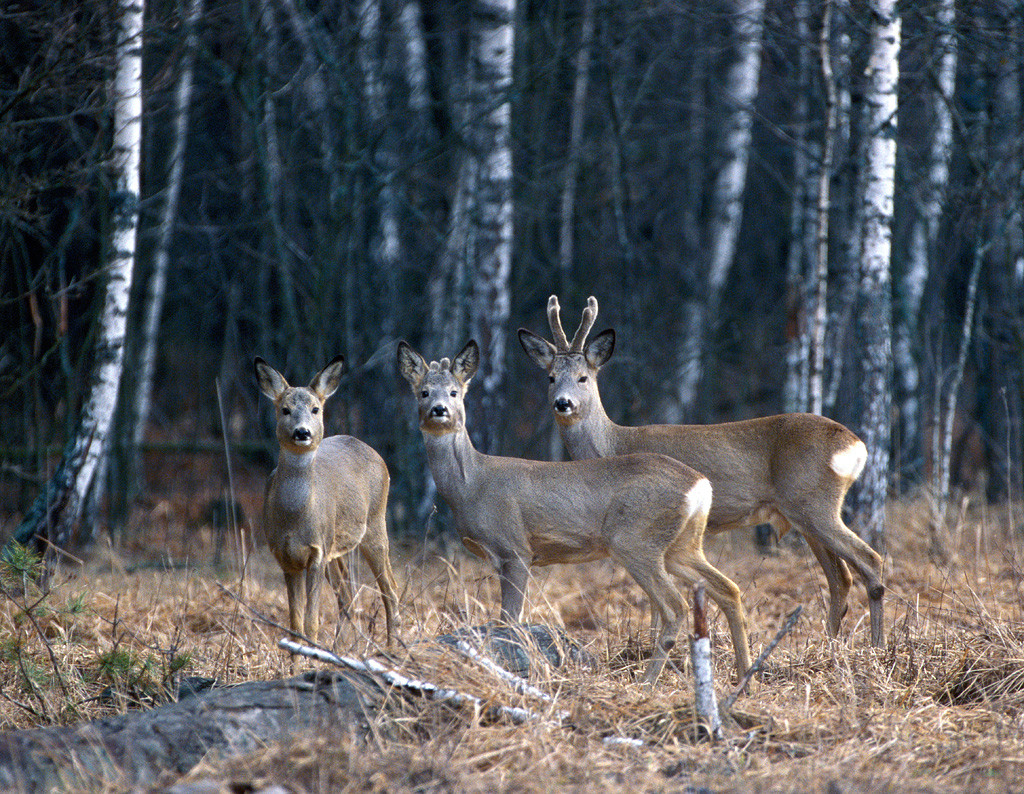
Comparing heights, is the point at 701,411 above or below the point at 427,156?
below

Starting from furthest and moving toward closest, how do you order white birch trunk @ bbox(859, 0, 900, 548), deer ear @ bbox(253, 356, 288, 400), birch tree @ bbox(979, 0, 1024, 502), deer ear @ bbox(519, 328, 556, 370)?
birch tree @ bbox(979, 0, 1024, 502) < white birch trunk @ bbox(859, 0, 900, 548) < deer ear @ bbox(519, 328, 556, 370) < deer ear @ bbox(253, 356, 288, 400)

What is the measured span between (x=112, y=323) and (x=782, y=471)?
458 cm

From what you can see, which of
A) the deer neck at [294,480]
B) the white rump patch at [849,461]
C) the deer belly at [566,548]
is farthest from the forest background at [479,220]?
the white rump patch at [849,461]

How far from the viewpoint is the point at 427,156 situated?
9602 mm

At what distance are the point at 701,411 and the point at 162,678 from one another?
10680mm

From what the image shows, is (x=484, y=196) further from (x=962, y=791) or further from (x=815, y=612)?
(x=962, y=791)

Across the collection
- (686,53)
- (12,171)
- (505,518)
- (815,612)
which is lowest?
(815,612)

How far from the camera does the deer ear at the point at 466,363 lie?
20.3 ft

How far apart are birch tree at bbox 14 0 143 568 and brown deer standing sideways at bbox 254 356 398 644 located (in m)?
1.61

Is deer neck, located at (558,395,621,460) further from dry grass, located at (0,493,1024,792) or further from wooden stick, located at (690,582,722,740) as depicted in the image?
wooden stick, located at (690,582,722,740)

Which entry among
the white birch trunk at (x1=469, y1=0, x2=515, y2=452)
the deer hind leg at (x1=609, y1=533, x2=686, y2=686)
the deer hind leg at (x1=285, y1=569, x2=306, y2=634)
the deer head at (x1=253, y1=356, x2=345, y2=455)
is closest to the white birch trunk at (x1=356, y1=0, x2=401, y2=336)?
the white birch trunk at (x1=469, y1=0, x2=515, y2=452)

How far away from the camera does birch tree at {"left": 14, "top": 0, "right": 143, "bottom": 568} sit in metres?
6.99

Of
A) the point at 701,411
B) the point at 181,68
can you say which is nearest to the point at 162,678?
the point at 181,68

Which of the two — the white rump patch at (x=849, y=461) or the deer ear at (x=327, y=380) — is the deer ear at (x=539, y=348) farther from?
the white rump patch at (x=849, y=461)
